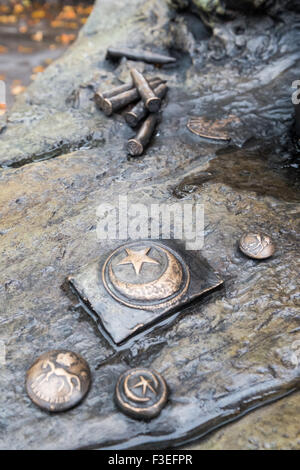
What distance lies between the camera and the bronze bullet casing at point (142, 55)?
8000 millimetres

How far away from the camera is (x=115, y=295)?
12.2ft

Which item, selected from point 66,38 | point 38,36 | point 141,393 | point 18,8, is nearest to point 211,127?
point 141,393

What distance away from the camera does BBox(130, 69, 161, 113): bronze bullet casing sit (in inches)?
251

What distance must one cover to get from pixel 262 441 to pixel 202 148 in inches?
166

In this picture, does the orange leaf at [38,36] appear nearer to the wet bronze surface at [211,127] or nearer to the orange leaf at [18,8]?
the orange leaf at [18,8]

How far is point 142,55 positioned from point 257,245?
Answer: 545cm

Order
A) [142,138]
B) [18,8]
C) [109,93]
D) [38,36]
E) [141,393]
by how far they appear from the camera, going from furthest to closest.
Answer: [18,8] < [38,36] < [109,93] < [142,138] < [141,393]

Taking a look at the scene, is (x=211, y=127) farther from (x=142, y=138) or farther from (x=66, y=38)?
(x=66, y=38)

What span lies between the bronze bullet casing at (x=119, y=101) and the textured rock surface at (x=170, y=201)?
0.19m

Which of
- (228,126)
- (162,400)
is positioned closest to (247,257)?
(162,400)

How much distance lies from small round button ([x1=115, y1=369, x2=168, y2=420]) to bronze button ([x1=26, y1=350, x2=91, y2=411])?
32 cm

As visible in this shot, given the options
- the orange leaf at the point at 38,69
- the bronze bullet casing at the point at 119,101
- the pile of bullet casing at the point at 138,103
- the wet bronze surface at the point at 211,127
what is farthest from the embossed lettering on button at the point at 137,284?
the orange leaf at the point at 38,69

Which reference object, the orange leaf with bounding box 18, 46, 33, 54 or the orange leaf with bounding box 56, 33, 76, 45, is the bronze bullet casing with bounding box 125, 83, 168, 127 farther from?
the orange leaf with bounding box 56, 33, 76, 45

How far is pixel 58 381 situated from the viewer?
3.10 metres
